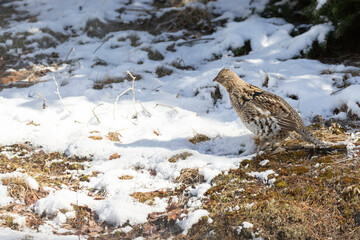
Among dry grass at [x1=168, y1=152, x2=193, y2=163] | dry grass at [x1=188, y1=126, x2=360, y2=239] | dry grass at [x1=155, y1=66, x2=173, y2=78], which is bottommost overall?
dry grass at [x1=168, y1=152, x2=193, y2=163]

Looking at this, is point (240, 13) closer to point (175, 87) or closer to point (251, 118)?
point (175, 87)

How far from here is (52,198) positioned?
3709mm

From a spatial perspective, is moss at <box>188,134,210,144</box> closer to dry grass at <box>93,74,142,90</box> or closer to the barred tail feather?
the barred tail feather

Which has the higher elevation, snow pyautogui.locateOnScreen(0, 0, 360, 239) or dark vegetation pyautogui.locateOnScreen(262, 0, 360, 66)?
dark vegetation pyautogui.locateOnScreen(262, 0, 360, 66)

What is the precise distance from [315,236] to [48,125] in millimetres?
3947

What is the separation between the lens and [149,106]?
587 cm

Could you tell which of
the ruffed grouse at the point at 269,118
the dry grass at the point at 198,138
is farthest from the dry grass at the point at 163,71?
the ruffed grouse at the point at 269,118

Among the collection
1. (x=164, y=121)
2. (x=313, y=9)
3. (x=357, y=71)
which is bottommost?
(x=164, y=121)

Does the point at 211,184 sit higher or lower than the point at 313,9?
lower

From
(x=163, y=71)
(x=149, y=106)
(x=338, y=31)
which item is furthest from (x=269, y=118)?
(x=163, y=71)

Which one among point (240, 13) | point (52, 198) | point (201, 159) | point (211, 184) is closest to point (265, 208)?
point (211, 184)

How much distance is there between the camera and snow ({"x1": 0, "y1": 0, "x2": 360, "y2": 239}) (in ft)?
13.0

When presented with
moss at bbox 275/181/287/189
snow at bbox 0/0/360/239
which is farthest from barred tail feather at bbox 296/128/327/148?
moss at bbox 275/181/287/189

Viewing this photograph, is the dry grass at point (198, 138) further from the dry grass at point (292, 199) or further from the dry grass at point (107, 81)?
the dry grass at point (107, 81)
